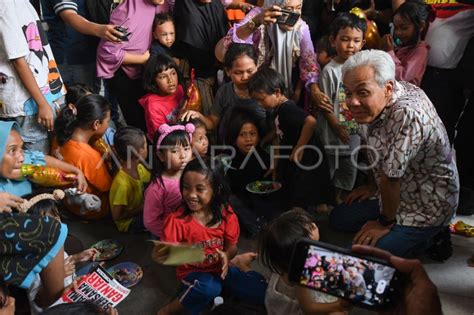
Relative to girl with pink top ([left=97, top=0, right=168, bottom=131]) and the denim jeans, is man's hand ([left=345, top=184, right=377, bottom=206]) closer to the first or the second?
the denim jeans

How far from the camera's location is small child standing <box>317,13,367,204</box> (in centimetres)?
265

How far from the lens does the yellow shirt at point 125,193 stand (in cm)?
271

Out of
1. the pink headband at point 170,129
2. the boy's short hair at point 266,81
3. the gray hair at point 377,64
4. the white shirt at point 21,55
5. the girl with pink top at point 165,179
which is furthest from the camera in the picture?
the boy's short hair at point 266,81

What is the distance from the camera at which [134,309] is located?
2.19 m

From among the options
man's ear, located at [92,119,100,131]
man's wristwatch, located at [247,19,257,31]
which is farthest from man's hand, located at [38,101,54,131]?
man's wristwatch, located at [247,19,257,31]

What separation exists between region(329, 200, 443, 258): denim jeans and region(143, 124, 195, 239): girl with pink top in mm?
1043

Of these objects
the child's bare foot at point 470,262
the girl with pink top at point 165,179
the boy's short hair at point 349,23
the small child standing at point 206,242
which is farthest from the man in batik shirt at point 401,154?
the girl with pink top at point 165,179

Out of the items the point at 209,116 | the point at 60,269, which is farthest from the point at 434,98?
the point at 60,269

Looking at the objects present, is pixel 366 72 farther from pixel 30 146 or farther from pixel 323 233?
pixel 30 146

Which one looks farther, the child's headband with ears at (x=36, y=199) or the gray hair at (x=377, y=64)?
the child's headband with ears at (x=36, y=199)

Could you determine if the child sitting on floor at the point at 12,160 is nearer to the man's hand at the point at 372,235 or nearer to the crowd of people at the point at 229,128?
the crowd of people at the point at 229,128

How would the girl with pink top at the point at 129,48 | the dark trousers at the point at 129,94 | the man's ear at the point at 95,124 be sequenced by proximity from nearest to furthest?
the man's ear at the point at 95,124 → the girl with pink top at the point at 129,48 → the dark trousers at the point at 129,94

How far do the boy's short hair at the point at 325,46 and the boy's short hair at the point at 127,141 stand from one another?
4.50ft

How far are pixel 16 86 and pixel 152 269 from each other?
1292 millimetres
